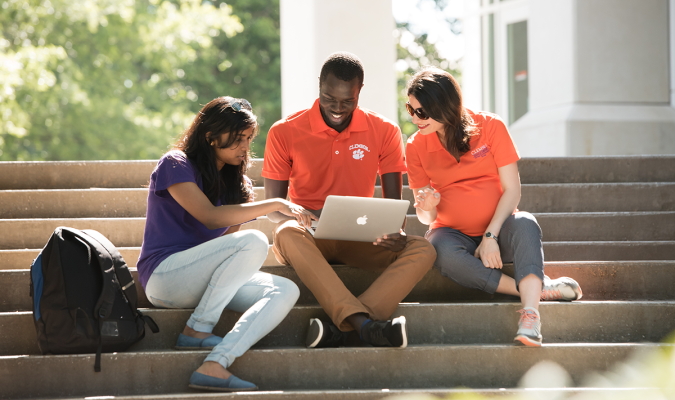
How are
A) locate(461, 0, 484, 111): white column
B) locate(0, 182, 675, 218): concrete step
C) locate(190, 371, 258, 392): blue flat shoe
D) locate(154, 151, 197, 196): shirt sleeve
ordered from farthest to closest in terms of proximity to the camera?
1. locate(461, 0, 484, 111): white column
2. locate(0, 182, 675, 218): concrete step
3. locate(154, 151, 197, 196): shirt sleeve
4. locate(190, 371, 258, 392): blue flat shoe

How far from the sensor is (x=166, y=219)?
9.18 ft

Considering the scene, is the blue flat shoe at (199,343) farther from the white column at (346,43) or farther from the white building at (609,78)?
the white building at (609,78)

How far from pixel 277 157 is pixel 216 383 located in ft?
4.28

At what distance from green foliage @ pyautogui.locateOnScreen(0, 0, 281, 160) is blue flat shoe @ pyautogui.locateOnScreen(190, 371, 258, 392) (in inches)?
320

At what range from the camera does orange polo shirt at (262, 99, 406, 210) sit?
3.30 m

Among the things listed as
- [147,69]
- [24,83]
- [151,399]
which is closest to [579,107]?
[151,399]

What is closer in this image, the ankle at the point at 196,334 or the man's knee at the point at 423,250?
the ankle at the point at 196,334

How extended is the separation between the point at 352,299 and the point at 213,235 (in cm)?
77

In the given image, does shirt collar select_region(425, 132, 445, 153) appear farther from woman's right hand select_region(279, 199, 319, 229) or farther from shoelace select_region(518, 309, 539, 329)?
shoelace select_region(518, 309, 539, 329)

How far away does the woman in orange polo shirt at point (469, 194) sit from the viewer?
9.70 ft

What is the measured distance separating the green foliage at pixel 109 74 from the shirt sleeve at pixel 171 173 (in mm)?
7584

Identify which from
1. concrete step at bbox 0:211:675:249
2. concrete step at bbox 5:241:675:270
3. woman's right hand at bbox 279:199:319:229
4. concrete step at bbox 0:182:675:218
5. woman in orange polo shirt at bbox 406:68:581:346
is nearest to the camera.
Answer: woman's right hand at bbox 279:199:319:229

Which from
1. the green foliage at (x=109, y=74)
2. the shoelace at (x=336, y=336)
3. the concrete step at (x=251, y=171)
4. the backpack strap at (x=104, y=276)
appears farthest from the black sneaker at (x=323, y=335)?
the green foliage at (x=109, y=74)

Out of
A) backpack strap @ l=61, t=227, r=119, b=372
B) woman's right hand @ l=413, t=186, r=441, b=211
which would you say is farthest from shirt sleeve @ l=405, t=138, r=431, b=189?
backpack strap @ l=61, t=227, r=119, b=372
